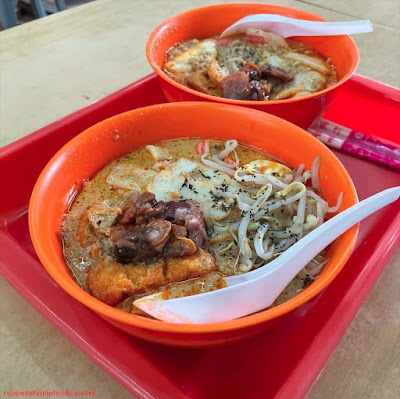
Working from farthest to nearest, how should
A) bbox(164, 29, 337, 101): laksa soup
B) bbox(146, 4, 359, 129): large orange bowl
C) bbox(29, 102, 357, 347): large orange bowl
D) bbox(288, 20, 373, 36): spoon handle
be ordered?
bbox(288, 20, 373, 36): spoon handle < bbox(164, 29, 337, 101): laksa soup < bbox(146, 4, 359, 129): large orange bowl < bbox(29, 102, 357, 347): large orange bowl

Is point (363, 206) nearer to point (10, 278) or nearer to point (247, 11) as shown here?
point (10, 278)

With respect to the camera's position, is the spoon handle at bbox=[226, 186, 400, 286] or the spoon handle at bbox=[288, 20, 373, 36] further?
the spoon handle at bbox=[288, 20, 373, 36]

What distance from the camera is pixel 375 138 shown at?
5.37 ft

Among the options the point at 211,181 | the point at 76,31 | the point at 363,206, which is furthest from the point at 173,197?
the point at 76,31

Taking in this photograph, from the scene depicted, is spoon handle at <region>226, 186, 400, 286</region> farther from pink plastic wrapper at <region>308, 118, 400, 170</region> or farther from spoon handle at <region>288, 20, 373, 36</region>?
spoon handle at <region>288, 20, 373, 36</region>

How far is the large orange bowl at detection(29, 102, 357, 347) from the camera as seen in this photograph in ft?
2.72

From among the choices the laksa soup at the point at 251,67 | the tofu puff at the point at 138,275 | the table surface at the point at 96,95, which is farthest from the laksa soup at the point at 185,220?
the laksa soup at the point at 251,67

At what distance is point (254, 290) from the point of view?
0.91 metres

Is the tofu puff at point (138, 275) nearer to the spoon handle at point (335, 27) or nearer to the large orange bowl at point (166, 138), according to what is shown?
the large orange bowl at point (166, 138)

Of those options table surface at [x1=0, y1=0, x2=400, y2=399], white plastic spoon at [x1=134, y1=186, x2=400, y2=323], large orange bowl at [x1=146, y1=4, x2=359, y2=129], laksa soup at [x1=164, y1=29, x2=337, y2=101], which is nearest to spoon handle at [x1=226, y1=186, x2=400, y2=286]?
white plastic spoon at [x1=134, y1=186, x2=400, y2=323]

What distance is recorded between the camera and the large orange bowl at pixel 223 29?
1.45 metres

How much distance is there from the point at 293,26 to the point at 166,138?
0.94 meters

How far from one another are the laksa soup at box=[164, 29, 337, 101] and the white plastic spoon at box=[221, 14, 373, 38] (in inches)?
1.3

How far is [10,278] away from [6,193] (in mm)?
419
